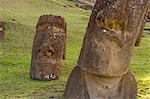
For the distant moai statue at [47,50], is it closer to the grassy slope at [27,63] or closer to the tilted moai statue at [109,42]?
the grassy slope at [27,63]

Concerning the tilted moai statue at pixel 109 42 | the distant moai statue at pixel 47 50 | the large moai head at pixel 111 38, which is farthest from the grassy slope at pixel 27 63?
the large moai head at pixel 111 38

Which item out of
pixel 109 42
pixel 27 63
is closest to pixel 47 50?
pixel 27 63

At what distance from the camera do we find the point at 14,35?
20312mm

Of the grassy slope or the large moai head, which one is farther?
the grassy slope

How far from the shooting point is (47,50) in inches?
484

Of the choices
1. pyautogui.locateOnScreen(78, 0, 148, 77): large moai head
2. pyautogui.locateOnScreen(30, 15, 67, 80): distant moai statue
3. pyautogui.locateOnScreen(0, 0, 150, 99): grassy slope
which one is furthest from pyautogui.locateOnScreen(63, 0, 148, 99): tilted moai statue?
pyautogui.locateOnScreen(30, 15, 67, 80): distant moai statue

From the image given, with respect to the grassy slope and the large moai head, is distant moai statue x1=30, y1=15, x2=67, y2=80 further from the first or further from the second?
the large moai head

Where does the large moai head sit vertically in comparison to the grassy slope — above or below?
above

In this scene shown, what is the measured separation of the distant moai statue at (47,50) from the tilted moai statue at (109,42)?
3.72m

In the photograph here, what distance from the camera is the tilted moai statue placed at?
8.23 meters

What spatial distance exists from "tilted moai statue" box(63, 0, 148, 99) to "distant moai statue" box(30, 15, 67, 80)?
3722 millimetres

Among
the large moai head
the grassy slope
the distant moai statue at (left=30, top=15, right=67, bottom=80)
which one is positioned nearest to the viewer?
the large moai head

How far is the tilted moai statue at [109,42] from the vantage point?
823 cm

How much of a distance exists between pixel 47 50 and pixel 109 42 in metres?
4.25
